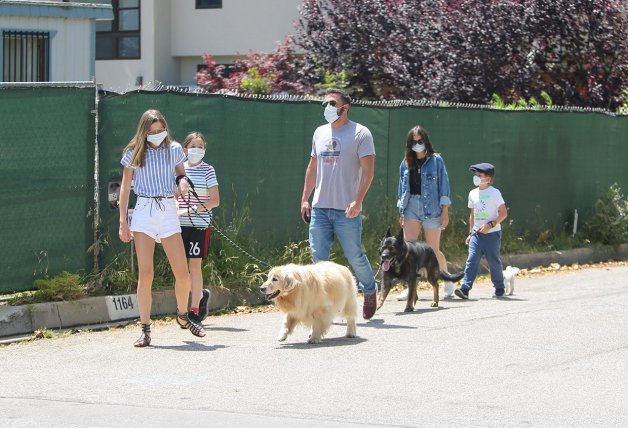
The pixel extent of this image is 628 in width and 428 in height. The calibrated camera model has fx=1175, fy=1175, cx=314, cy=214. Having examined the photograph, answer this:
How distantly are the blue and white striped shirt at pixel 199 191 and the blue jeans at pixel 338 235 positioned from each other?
1011 mm

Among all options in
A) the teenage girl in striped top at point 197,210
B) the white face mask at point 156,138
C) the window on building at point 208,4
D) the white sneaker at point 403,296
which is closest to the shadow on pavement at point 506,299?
the white sneaker at point 403,296

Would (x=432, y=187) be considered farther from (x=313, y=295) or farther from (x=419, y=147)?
(x=313, y=295)

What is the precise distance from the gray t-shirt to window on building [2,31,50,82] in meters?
9.67

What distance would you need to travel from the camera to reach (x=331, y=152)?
1092cm

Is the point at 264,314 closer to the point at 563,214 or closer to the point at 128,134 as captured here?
the point at 128,134

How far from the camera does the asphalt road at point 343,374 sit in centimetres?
739

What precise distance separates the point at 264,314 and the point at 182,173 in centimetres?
261

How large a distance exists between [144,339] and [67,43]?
34.9 feet

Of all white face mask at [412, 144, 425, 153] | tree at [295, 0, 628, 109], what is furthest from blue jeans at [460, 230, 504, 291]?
tree at [295, 0, 628, 109]

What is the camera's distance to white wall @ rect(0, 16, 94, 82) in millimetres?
19003

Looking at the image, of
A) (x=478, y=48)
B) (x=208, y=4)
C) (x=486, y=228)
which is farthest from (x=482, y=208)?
(x=208, y=4)

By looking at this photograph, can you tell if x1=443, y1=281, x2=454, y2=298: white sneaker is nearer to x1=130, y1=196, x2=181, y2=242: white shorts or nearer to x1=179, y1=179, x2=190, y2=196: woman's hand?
x1=179, y1=179, x2=190, y2=196: woman's hand

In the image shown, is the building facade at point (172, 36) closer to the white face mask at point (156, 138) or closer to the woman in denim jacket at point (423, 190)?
the woman in denim jacket at point (423, 190)

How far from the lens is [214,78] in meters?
26.9
